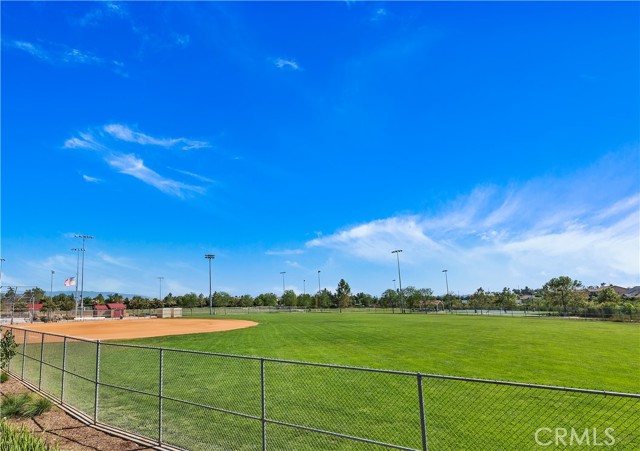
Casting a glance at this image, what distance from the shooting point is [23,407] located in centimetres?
941

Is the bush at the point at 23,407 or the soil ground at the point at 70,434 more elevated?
the bush at the point at 23,407

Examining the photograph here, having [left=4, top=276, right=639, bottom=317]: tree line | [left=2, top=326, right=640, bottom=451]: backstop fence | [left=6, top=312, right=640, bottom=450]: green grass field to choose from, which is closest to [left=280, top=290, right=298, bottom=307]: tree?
[left=4, top=276, right=639, bottom=317]: tree line

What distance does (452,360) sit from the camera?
15914 millimetres

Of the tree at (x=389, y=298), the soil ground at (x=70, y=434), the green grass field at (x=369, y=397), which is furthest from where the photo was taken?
the tree at (x=389, y=298)

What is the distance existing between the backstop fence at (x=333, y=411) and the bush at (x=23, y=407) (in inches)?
24.0

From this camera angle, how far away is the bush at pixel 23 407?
30.2 ft

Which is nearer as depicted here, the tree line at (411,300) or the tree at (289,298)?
the tree line at (411,300)

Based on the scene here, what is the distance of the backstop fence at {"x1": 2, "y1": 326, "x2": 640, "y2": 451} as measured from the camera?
7418 millimetres

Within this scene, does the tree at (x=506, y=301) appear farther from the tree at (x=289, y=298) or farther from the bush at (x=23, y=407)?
the bush at (x=23, y=407)

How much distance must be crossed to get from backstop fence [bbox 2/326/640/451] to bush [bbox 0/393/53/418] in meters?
0.61

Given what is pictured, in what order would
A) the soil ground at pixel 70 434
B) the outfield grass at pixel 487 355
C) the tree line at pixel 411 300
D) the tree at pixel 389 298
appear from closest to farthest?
the soil ground at pixel 70 434, the outfield grass at pixel 487 355, the tree line at pixel 411 300, the tree at pixel 389 298

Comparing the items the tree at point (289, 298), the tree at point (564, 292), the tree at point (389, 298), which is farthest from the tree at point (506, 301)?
the tree at point (289, 298)

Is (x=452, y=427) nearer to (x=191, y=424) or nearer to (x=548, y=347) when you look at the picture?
(x=191, y=424)

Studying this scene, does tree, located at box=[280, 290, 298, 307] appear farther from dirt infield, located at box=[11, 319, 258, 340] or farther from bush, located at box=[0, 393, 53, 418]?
bush, located at box=[0, 393, 53, 418]
